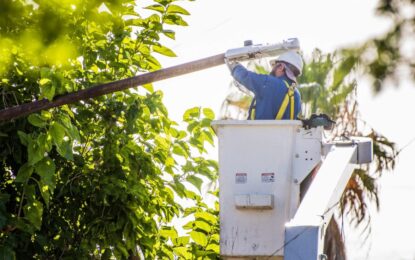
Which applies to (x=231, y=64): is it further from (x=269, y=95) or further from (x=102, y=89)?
(x=102, y=89)

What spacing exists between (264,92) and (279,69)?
0.56 meters

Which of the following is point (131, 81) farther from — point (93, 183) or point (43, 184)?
point (93, 183)

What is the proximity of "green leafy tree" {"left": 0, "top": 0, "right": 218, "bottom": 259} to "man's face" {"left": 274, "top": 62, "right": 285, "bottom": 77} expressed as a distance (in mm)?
888

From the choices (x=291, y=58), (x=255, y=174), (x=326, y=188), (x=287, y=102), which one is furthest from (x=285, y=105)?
(x=326, y=188)

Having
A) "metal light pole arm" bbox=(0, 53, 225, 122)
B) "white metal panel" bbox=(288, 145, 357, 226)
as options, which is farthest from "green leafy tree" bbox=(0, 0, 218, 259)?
"white metal panel" bbox=(288, 145, 357, 226)

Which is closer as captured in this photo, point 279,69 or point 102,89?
point 102,89

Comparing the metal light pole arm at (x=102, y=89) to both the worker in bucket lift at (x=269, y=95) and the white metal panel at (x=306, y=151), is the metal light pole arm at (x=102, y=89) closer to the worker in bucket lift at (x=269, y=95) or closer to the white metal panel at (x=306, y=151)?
the worker in bucket lift at (x=269, y=95)

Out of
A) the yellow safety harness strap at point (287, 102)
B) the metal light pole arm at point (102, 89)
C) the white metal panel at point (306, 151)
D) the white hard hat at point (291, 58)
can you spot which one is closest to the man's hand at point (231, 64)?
the metal light pole arm at point (102, 89)

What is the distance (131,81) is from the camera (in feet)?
27.8

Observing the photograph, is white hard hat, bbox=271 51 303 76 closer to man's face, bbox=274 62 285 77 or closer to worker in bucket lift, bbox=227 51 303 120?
man's face, bbox=274 62 285 77

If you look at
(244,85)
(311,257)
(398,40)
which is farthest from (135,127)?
(398,40)

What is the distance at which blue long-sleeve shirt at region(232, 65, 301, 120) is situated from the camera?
9312 millimetres

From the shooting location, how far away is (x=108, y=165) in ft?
33.8

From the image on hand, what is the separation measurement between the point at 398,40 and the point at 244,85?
445 cm
